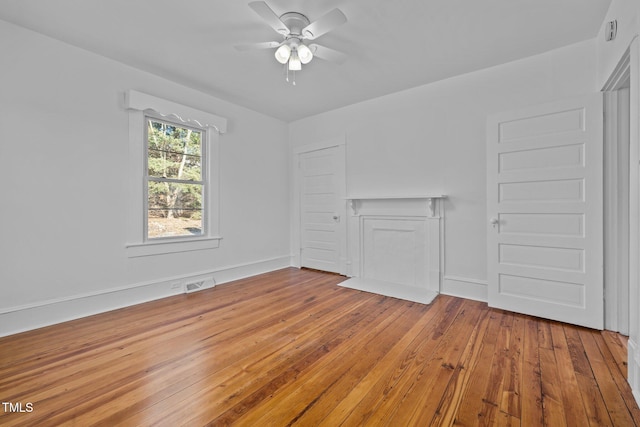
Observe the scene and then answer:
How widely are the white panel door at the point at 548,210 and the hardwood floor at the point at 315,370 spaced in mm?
246

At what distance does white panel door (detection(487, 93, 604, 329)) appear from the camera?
2467mm

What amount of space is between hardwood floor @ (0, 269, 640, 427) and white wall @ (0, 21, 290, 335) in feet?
1.06

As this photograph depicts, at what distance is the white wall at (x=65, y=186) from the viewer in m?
2.42

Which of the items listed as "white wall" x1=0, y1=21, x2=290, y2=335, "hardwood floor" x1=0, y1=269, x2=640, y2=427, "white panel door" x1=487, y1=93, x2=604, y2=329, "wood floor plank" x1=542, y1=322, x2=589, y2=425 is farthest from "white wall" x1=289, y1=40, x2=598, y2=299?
"white wall" x1=0, y1=21, x2=290, y2=335

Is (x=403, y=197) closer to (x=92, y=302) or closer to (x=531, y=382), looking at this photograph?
(x=531, y=382)

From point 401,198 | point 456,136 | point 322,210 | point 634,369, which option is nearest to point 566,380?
point 634,369

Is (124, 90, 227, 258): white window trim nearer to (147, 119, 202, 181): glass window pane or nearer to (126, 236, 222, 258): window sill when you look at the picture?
(126, 236, 222, 258): window sill

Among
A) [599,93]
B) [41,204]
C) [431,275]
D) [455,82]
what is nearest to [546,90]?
[599,93]

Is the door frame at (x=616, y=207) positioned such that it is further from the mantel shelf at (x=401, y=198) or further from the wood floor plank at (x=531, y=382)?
the mantel shelf at (x=401, y=198)

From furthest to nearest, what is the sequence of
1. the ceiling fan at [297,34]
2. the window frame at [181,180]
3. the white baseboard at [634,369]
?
the window frame at [181,180] < the ceiling fan at [297,34] < the white baseboard at [634,369]

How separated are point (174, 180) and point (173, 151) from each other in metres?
0.38

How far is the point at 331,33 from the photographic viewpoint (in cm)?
255

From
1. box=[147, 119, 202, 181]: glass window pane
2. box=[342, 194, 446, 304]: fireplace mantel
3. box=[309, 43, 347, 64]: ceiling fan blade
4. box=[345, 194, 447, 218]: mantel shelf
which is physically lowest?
box=[342, 194, 446, 304]: fireplace mantel

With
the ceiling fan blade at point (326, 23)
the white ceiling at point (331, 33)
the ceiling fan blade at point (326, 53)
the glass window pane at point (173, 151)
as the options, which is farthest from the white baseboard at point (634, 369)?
the glass window pane at point (173, 151)
